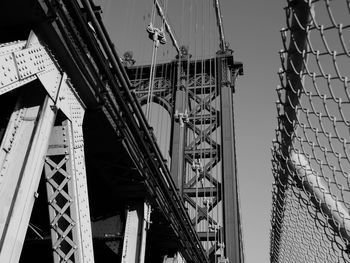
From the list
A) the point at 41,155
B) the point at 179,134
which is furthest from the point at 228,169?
the point at 41,155

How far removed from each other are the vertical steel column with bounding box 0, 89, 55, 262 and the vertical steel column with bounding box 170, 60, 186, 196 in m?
10.8

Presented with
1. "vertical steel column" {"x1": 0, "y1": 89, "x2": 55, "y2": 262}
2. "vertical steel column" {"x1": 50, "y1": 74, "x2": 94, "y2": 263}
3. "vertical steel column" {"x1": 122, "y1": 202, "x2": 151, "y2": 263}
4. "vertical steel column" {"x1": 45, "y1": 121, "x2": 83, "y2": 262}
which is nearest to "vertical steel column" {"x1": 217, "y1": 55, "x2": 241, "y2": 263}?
"vertical steel column" {"x1": 122, "y1": 202, "x2": 151, "y2": 263}

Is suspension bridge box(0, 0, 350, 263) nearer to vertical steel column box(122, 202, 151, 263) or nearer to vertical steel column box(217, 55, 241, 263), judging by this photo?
vertical steel column box(122, 202, 151, 263)

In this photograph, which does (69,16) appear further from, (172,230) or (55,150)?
(172,230)

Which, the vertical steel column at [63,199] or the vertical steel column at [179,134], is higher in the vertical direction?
the vertical steel column at [179,134]

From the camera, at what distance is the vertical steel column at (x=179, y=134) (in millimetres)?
15352

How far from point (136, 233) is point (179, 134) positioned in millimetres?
10095

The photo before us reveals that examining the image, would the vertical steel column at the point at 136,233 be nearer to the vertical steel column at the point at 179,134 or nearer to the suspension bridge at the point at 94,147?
the suspension bridge at the point at 94,147

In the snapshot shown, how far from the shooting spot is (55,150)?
3801 millimetres

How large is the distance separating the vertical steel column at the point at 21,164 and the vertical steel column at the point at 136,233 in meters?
3.54

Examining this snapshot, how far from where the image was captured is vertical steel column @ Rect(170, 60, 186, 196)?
1535cm

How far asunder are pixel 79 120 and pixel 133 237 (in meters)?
3.09

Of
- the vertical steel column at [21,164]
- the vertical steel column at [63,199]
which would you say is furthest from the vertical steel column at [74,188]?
the vertical steel column at [21,164]

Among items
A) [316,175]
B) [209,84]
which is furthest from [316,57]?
[209,84]
